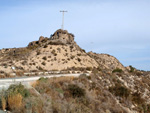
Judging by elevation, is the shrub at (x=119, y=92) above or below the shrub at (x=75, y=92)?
below

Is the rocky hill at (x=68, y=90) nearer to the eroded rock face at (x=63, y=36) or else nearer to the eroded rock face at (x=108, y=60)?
the eroded rock face at (x=63, y=36)

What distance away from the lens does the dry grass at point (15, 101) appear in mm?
11111

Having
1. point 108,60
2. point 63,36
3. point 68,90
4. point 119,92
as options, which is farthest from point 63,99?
point 108,60

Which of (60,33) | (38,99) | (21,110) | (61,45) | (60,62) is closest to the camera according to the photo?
(21,110)

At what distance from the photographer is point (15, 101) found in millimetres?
11258

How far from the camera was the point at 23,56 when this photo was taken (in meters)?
53.5

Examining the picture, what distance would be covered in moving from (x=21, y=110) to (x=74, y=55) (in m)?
45.1

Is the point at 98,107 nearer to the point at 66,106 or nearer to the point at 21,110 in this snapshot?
the point at 66,106

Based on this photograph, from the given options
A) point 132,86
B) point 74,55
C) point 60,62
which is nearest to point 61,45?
point 74,55

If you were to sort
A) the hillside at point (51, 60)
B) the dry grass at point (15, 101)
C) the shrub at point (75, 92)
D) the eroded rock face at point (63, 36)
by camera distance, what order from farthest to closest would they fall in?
1. the eroded rock face at point (63, 36)
2. the hillside at point (51, 60)
3. the shrub at point (75, 92)
4. the dry grass at point (15, 101)

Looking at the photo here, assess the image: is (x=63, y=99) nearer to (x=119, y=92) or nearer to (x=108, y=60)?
(x=119, y=92)

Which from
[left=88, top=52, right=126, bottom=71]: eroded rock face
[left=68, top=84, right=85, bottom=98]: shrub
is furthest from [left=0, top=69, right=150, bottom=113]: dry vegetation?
[left=88, top=52, right=126, bottom=71]: eroded rock face

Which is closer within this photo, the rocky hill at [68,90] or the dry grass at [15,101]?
the dry grass at [15,101]

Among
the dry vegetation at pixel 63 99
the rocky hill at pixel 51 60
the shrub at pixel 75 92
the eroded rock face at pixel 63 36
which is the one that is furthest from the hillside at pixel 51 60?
the shrub at pixel 75 92
